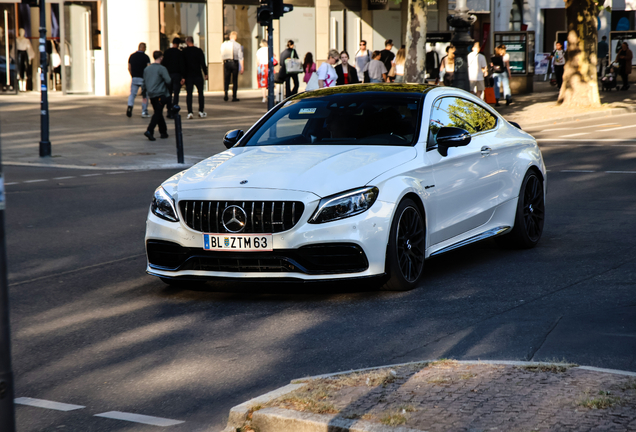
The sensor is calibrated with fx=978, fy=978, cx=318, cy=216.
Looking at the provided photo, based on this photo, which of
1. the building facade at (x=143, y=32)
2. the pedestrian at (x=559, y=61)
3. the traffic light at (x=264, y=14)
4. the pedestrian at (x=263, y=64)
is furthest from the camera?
the pedestrian at (x=559, y=61)

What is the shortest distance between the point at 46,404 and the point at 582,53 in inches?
1016

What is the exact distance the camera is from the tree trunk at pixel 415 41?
26.8 metres

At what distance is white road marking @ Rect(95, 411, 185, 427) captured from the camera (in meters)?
4.43

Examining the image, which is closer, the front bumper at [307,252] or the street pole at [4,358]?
the street pole at [4,358]

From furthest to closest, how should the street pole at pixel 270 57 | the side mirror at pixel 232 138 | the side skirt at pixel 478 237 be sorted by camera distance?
the street pole at pixel 270 57, the side mirror at pixel 232 138, the side skirt at pixel 478 237

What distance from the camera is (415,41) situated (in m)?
27.1

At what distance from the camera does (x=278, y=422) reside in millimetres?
4078

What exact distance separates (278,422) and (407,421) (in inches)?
21.4

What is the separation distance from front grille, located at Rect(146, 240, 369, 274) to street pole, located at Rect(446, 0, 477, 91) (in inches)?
826

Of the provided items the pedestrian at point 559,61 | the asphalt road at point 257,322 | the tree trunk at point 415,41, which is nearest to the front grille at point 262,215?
the asphalt road at point 257,322

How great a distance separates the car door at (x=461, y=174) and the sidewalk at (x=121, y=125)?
942 centimetres

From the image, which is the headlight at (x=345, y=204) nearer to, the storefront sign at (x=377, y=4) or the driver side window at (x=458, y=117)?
the driver side window at (x=458, y=117)

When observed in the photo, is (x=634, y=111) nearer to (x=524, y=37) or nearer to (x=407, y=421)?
(x=524, y=37)

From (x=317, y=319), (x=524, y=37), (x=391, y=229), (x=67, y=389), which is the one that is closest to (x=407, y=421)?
(x=67, y=389)
